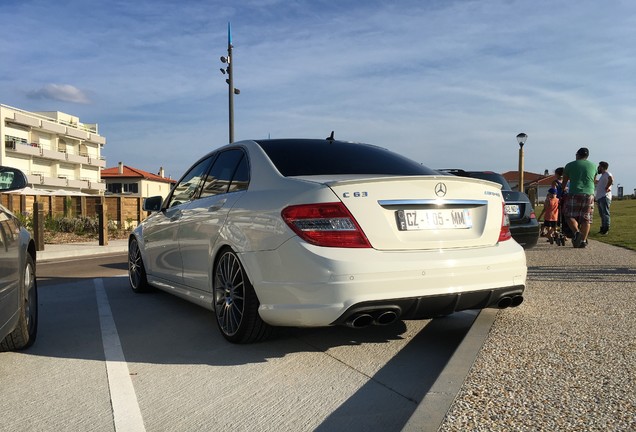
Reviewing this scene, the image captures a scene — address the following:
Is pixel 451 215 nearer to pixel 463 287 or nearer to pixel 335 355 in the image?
pixel 463 287

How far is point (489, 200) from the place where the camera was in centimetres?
415

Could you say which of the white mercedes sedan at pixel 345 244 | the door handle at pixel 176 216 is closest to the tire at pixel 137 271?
the door handle at pixel 176 216

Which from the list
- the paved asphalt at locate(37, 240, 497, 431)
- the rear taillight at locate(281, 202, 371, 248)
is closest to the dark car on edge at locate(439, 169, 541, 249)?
the paved asphalt at locate(37, 240, 497, 431)

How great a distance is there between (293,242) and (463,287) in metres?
1.15

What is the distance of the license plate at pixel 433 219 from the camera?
12.1 ft

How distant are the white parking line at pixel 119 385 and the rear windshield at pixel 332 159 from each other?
5.59ft

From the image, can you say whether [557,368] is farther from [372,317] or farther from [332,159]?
[332,159]

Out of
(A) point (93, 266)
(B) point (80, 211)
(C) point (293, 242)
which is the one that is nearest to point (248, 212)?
(C) point (293, 242)

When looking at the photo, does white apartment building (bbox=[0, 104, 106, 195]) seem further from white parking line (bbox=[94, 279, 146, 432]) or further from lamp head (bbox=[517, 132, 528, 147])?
white parking line (bbox=[94, 279, 146, 432])

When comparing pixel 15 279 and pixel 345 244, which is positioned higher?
pixel 345 244

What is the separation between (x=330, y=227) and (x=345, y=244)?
139mm

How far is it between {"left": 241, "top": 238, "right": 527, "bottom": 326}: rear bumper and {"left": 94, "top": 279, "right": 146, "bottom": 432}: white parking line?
95cm

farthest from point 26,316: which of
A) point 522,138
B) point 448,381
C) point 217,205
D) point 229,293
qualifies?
point 522,138

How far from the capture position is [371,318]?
3568 mm
